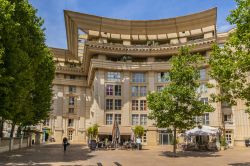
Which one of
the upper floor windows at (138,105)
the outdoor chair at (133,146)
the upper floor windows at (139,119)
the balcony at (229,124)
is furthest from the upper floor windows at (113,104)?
the balcony at (229,124)

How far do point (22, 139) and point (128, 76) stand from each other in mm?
23774

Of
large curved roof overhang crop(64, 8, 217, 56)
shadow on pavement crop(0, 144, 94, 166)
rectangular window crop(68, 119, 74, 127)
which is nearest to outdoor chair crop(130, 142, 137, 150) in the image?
shadow on pavement crop(0, 144, 94, 166)

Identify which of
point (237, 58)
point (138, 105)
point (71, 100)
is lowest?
point (138, 105)

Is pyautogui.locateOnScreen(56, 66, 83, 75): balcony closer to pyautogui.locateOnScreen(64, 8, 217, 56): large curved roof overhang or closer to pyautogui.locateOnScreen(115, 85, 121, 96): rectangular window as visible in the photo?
pyautogui.locateOnScreen(64, 8, 217, 56): large curved roof overhang

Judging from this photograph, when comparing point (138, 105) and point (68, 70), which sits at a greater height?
point (68, 70)

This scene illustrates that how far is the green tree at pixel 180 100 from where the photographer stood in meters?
24.8

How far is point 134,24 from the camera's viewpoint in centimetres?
5709

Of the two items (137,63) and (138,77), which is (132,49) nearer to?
(137,63)

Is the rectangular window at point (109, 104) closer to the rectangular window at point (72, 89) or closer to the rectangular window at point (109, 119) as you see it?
the rectangular window at point (109, 119)

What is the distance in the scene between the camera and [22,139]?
35906 mm

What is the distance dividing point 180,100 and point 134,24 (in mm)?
34923

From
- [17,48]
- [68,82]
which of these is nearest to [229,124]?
[68,82]

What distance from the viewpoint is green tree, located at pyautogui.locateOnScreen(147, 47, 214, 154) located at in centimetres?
2483

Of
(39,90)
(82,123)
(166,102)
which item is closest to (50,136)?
(82,123)
